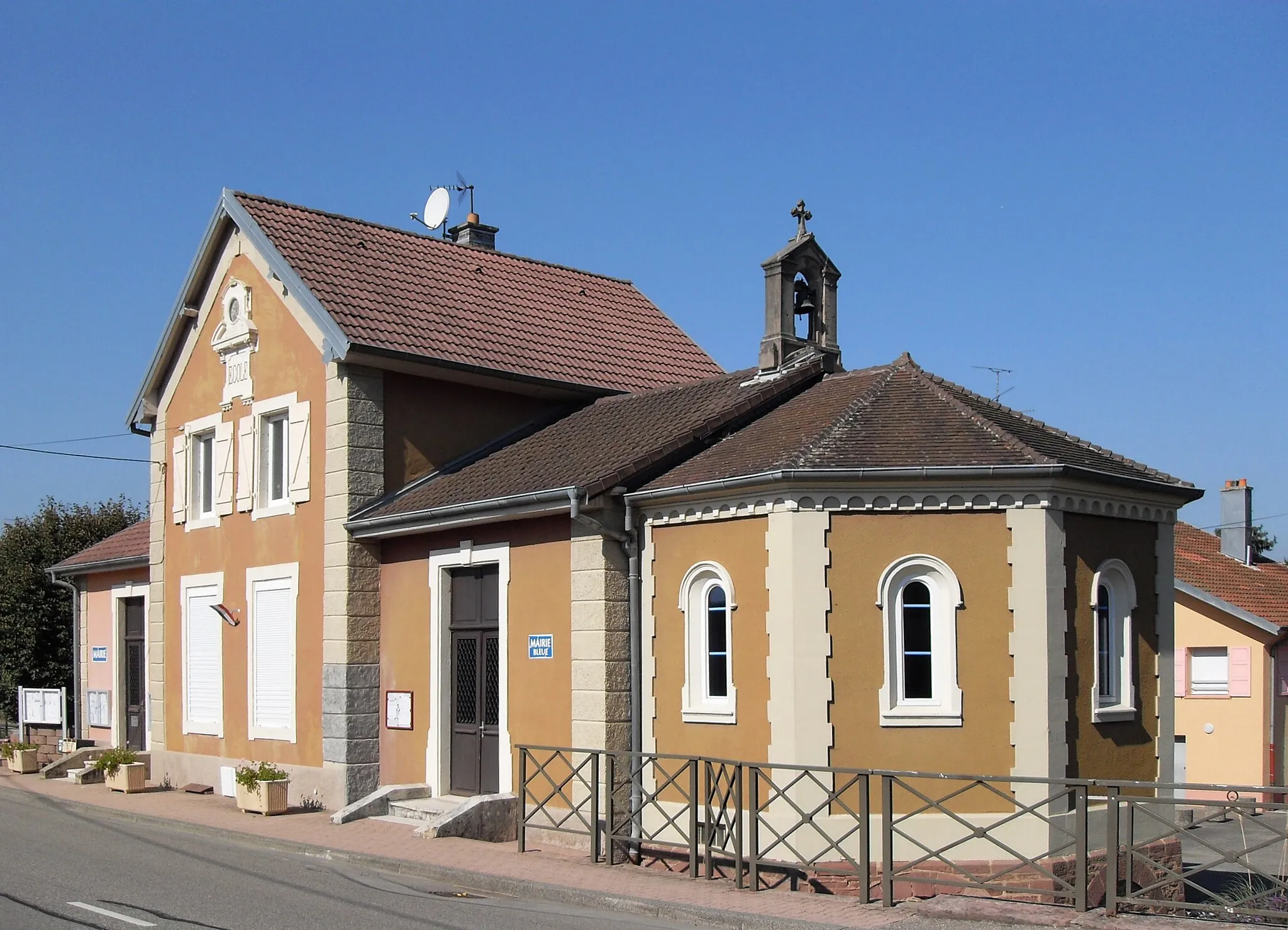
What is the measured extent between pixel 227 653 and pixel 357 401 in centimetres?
505

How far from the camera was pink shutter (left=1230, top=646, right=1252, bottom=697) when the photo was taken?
85.0ft

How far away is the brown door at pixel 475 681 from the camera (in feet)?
54.0

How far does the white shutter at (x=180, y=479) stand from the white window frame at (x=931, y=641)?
12.8 meters

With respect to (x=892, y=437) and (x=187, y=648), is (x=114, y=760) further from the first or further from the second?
(x=892, y=437)

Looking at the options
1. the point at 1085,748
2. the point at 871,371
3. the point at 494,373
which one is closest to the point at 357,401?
the point at 494,373

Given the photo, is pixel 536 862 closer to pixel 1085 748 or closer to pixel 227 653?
pixel 1085 748

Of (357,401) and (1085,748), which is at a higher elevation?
(357,401)

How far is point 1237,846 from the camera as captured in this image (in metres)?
20.7

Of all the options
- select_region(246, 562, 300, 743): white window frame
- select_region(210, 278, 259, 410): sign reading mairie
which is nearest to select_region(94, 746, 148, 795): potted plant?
select_region(246, 562, 300, 743): white window frame

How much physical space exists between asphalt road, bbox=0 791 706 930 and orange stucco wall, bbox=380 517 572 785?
2681 mm

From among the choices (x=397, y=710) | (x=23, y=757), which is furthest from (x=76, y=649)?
(x=397, y=710)

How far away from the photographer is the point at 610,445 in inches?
656

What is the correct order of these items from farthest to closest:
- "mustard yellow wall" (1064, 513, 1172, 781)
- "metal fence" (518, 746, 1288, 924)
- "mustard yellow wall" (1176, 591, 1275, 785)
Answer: "mustard yellow wall" (1176, 591, 1275, 785) < "mustard yellow wall" (1064, 513, 1172, 781) < "metal fence" (518, 746, 1288, 924)

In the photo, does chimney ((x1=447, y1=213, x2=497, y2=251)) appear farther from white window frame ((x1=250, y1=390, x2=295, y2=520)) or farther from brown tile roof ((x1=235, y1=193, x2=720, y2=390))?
white window frame ((x1=250, y1=390, x2=295, y2=520))
